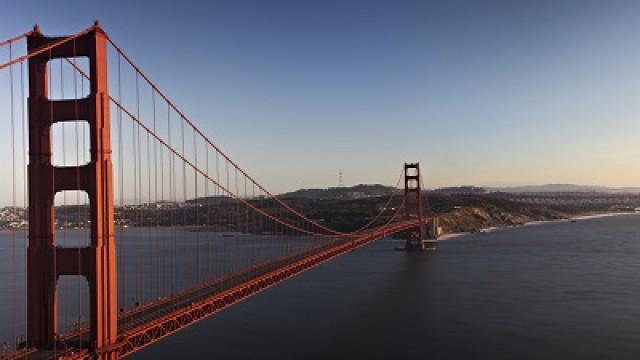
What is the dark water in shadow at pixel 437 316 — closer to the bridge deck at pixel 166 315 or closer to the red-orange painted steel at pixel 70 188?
the bridge deck at pixel 166 315

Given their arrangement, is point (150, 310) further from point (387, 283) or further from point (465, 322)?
point (387, 283)

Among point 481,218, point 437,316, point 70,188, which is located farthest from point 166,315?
point 481,218

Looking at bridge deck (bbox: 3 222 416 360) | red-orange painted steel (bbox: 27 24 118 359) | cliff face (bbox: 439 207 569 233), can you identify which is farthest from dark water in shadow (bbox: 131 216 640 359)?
cliff face (bbox: 439 207 569 233)

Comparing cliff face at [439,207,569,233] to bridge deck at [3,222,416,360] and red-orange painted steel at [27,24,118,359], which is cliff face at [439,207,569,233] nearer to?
bridge deck at [3,222,416,360]

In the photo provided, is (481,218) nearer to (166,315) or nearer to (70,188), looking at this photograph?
(166,315)

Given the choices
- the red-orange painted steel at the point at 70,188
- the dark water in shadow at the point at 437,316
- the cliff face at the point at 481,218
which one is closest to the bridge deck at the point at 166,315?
the red-orange painted steel at the point at 70,188

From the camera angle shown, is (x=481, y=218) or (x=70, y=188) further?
(x=481, y=218)
